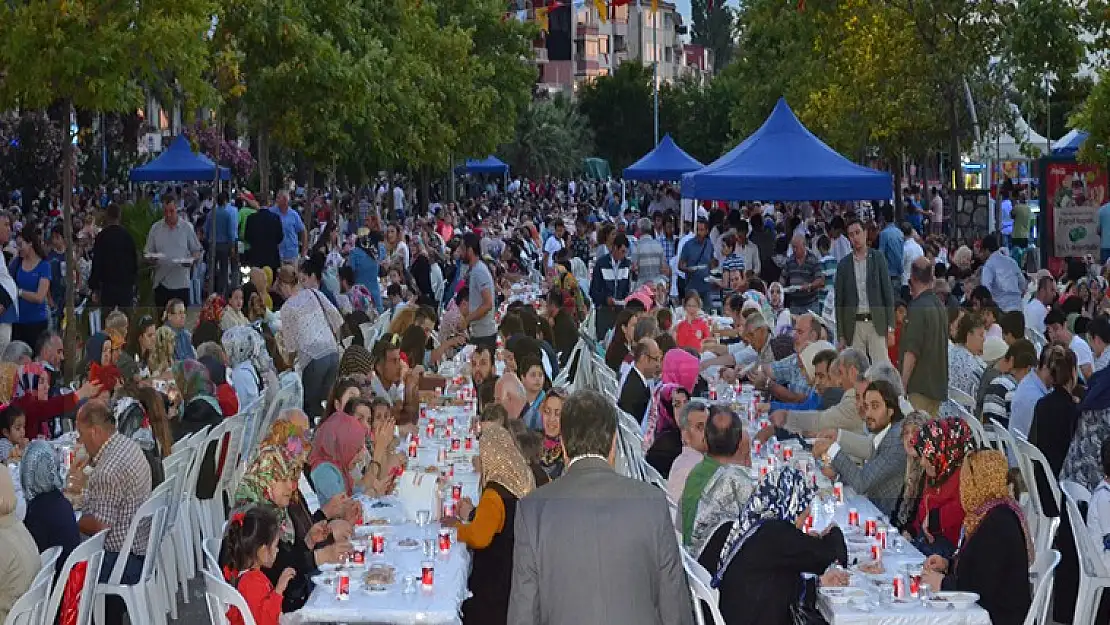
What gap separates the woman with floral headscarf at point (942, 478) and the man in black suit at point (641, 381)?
3801 mm

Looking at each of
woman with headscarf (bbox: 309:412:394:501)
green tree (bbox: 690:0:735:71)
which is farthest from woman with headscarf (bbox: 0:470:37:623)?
green tree (bbox: 690:0:735:71)

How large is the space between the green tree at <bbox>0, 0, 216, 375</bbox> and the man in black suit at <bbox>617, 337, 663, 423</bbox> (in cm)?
600

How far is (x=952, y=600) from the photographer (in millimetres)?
7469

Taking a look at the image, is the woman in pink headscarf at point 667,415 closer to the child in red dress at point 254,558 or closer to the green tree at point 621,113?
the child in red dress at point 254,558

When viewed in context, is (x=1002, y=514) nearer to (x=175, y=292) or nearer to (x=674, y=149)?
(x=175, y=292)

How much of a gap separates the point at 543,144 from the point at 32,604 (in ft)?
286

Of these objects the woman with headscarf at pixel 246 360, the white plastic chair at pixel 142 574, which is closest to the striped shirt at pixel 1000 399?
the woman with headscarf at pixel 246 360

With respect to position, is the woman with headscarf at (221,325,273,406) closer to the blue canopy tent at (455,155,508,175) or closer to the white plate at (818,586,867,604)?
the white plate at (818,586,867,604)

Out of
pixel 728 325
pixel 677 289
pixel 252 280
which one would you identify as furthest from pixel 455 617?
pixel 677 289

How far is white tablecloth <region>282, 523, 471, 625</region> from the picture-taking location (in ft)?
24.5

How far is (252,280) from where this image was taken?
1670 cm

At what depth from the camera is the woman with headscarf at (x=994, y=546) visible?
753 centimetres

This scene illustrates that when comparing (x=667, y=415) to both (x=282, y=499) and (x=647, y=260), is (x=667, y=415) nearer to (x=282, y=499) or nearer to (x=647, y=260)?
(x=282, y=499)

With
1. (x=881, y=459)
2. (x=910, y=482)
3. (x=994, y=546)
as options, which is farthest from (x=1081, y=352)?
(x=994, y=546)
